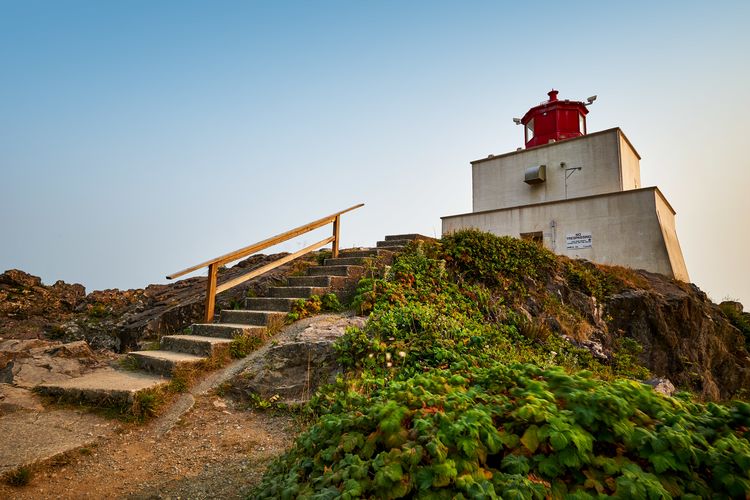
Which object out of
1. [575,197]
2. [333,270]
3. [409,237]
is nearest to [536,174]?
[575,197]

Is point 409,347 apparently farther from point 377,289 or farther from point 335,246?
point 335,246

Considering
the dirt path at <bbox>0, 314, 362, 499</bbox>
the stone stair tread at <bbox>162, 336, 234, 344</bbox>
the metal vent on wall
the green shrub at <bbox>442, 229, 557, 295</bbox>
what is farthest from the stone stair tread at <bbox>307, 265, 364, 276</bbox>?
the metal vent on wall

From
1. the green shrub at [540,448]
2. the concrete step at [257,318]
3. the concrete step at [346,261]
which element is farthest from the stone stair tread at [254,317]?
the green shrub at [540,448]

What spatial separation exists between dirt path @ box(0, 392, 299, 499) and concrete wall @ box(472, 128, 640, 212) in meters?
16.0

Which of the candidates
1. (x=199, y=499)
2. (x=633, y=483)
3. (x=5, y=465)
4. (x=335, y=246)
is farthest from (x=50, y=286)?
(x=633, y=483)

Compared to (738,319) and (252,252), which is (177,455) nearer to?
(252,252)

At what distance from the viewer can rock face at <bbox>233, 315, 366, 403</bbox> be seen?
5137 millimetres

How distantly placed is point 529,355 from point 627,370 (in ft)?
10.7

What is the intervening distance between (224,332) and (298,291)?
5.32 feet

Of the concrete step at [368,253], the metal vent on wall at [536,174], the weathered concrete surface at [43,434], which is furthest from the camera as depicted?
the metal vent on wall at [536,174]

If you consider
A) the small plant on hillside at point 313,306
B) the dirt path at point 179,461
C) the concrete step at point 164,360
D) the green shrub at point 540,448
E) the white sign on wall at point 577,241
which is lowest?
the dirt path at point 179,461

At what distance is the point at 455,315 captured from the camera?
6.51 metres

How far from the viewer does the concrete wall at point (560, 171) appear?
15922 mm

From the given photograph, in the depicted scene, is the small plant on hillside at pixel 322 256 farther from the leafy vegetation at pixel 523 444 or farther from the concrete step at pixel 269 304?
the leafy vegetation at pixel 523 444
